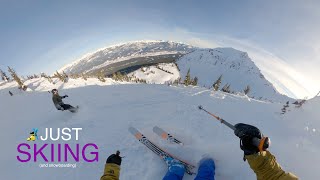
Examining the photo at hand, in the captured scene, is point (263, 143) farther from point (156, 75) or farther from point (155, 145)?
point (156, 75)

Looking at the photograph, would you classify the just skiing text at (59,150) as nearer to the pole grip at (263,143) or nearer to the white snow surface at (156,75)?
the pole grip at (263,143)

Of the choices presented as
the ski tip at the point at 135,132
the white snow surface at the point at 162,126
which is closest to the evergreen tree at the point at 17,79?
the white snow surface at the point at 162,126

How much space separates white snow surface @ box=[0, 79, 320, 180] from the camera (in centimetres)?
847

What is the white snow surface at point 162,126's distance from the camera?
8469 millimetres

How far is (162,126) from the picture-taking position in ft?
35.7

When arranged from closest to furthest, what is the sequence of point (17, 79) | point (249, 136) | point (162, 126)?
point (249, 136) < point (162, 126) < point (17, 79)

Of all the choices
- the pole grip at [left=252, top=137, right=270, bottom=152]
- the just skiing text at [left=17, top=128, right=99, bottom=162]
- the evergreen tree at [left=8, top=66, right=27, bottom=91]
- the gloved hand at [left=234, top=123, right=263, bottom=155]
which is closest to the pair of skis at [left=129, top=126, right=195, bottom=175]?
the just skiing text at [left=17, top=128, right=99, bottom=162]

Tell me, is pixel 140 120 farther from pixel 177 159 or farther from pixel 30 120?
pixel 30 120

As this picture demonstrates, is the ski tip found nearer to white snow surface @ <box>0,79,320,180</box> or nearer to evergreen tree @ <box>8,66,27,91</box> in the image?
white snow surface @ <box>0,79,320,180</box>

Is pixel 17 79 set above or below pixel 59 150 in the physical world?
above

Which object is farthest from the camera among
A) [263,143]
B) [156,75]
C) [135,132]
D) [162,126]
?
[156,75]

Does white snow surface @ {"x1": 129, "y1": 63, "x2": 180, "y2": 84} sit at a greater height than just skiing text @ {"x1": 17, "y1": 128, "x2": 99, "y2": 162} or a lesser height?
greater

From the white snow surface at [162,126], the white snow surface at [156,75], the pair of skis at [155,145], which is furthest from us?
the white snow surface at [156,75]

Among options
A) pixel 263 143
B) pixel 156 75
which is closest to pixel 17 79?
pixel 263 143
